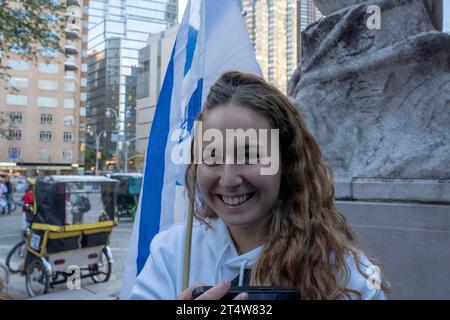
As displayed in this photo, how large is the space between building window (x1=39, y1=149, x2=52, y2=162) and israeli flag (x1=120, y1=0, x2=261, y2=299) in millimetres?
39109

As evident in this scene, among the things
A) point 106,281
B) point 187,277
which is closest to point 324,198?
point 187,277

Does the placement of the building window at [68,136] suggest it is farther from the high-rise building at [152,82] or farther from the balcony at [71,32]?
the high-rise building at [152,82]

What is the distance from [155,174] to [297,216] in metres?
1.27

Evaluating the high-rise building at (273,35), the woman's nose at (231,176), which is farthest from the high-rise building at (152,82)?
the high-rise building at (273,35)

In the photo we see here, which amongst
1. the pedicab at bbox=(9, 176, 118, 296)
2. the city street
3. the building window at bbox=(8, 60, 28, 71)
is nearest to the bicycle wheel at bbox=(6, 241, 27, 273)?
the city street

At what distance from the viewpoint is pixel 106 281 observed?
632 cm

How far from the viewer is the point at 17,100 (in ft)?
115

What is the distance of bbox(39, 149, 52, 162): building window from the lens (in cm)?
3791

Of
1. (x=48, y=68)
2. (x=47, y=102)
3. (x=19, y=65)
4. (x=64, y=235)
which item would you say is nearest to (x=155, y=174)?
(x=64, y=235)

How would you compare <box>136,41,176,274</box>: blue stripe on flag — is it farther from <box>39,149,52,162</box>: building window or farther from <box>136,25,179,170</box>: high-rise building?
<box>39,149,52,162</box>: building window

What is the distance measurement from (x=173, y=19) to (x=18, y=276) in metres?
4.81

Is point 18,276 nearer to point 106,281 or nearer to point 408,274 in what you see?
point 106,281

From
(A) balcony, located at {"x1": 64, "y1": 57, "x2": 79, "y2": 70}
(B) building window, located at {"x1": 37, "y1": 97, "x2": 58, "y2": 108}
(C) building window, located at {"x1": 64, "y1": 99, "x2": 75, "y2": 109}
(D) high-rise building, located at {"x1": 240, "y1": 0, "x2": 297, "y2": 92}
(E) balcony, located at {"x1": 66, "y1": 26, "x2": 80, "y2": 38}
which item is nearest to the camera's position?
(D) high-rise building, located at {"x1": 240, "y1": 0, "x2": 297, "y2": 92}

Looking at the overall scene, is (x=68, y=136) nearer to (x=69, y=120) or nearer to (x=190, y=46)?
(x=69, y=120)
